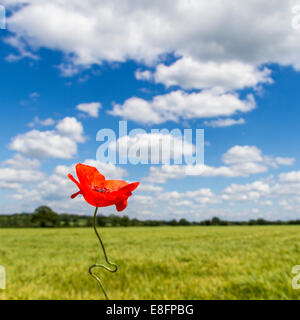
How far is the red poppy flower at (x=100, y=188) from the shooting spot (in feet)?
1.43

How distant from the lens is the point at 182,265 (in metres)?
7.97

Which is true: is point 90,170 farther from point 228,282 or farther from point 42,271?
point 42,271

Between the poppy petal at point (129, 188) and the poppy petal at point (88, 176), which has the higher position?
the poppy petal at point (88, 176)

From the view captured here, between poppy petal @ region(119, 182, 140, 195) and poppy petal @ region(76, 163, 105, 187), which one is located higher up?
poppy petal @ region(76, 163, 105, 187)

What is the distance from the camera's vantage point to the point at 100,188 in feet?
1.47

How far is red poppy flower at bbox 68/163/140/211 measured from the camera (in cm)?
44
